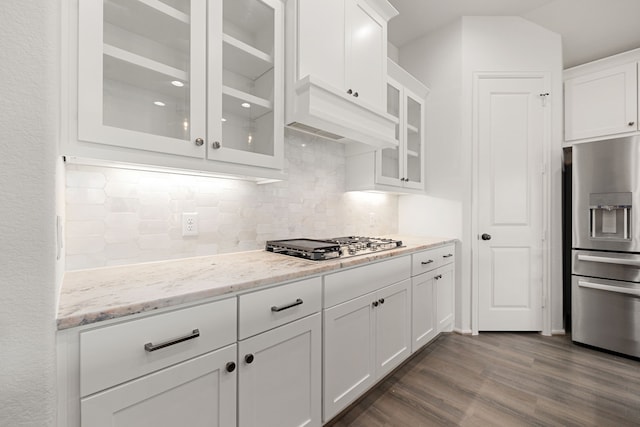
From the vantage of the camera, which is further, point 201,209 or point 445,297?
point 445,297

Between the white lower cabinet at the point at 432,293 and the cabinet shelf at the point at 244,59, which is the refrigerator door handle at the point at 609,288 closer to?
the white lower cabinet at the point at 432,293

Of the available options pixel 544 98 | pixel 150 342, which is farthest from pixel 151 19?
pixel 544 98

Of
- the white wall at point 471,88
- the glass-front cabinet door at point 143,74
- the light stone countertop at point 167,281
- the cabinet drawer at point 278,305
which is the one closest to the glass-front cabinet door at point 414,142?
the white wall at point 471,88

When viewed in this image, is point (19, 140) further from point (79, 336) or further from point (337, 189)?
point (337, 189)

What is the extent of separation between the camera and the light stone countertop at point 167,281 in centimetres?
78

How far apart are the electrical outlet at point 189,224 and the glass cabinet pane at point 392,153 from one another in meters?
1.47

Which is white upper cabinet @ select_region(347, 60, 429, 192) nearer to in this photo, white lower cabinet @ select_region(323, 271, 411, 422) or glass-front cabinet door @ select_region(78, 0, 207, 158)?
white lower cabinet @ select_region(323, 271, 411, 422)

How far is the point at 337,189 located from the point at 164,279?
1.56 meters

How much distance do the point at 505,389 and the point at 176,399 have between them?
2.00 metres

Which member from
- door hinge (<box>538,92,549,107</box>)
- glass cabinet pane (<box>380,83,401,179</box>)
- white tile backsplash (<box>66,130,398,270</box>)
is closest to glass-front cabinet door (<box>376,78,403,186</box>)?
glass cabinet pane (<box>380,83,401,179</box>)

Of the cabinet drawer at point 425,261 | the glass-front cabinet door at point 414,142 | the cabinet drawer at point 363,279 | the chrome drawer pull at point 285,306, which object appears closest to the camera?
the chrome drawer pull at point 285,306

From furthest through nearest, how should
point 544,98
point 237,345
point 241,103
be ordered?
point 544,98 → point 241,103 → point 237,345

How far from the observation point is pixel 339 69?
5.89 ft

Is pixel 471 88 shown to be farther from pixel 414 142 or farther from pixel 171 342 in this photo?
pixel 171 342
